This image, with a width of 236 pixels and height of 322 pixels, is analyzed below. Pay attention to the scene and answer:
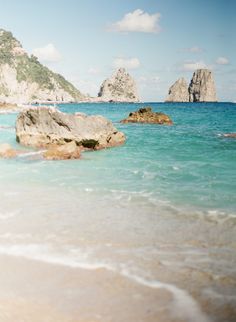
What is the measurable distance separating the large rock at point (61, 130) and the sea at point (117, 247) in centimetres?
971

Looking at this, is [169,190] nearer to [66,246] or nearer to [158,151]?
[66,246]

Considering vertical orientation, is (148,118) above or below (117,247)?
above

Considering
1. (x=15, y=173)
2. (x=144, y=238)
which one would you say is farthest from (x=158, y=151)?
(x=144, y=238)

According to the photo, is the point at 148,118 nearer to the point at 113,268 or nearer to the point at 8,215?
the point at 8,215

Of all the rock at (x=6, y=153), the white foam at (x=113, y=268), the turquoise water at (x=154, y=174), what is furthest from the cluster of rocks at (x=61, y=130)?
the white foam at (x=113, y=268)

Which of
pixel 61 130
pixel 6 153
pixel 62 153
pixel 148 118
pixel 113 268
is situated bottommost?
pixel 113 268

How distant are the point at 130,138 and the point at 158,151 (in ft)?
28.0

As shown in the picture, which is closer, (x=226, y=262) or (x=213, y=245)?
(x=226, y=262)

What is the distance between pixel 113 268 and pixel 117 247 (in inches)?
43.5

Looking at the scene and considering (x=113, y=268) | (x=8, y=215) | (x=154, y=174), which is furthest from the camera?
(x=154, y=174)

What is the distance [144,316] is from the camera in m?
5.82

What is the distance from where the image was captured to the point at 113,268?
24.5 feet

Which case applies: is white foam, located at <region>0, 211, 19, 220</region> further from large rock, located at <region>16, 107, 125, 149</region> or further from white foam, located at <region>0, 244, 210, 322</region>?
large rock, located at <region>16, 107, 125, 149</region>

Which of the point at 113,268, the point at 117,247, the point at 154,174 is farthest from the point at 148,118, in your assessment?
the point at 113,268
